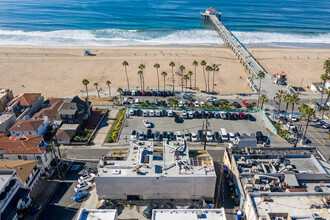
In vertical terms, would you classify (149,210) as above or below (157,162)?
below

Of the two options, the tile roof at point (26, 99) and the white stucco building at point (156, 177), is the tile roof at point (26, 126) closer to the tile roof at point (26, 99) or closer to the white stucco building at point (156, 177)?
the tile roof at point (26, 99)

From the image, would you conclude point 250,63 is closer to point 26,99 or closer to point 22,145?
point 26,99

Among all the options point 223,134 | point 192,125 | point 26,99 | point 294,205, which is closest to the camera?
point 294,205

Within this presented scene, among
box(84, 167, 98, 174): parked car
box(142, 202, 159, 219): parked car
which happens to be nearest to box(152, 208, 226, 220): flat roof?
box(142, 202, 159, 219): parked car

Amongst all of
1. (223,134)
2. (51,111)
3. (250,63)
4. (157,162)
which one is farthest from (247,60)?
(51,111)

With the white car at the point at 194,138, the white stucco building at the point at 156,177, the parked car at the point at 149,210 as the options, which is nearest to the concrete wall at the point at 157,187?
the white stucco building at the point at 156,177

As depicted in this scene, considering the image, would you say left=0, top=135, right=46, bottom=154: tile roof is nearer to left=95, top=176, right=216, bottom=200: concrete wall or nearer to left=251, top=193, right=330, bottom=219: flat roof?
left=95, top=176, right=216, bottom=200: concrete wall

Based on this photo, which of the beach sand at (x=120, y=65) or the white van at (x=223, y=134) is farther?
the beach sand at (x=120, y=65)
